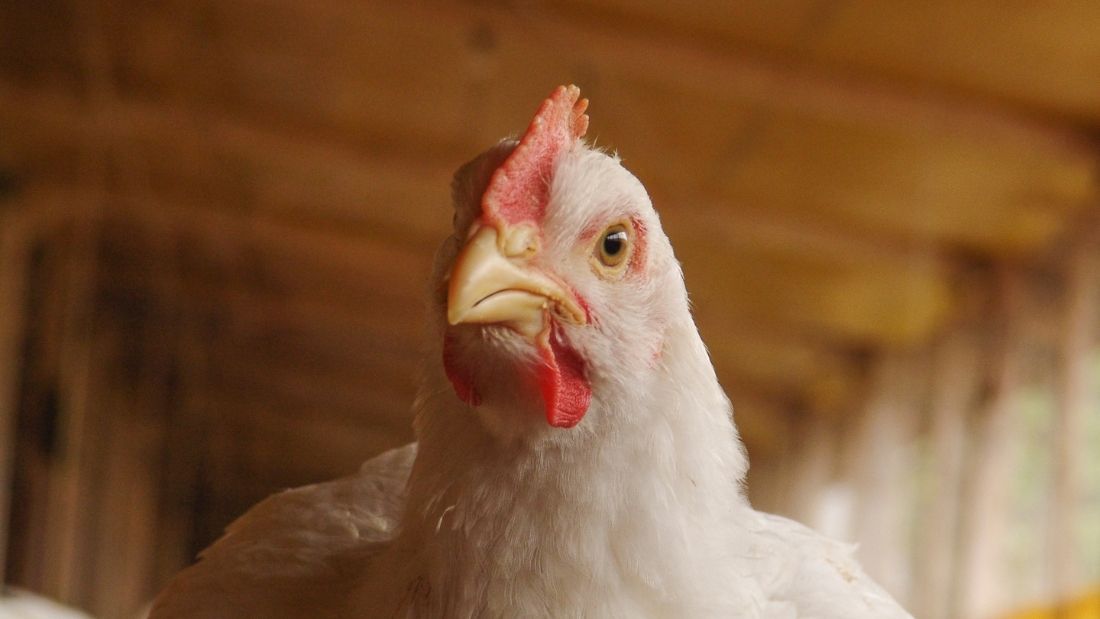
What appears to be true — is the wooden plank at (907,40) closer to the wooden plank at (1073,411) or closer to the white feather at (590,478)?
the wooden plank at (1073,411)

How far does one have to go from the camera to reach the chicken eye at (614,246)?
1.41 meters

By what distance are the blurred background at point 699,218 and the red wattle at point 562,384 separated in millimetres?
3327

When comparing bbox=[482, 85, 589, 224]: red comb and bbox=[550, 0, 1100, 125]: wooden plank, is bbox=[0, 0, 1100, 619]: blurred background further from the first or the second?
bbox=[482, 85, 589, 224]: red comb

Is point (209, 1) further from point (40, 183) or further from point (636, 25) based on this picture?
point (40, 183)

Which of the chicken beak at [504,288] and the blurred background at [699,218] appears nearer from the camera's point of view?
the chicken beak at [504,288]

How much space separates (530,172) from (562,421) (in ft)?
0.97

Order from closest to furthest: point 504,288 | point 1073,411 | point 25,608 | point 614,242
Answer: point 504,288, point 614,242, point 25,608, point 1073,411

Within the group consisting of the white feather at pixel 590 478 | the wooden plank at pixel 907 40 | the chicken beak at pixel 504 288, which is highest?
the wooden plank at pixel 907 40

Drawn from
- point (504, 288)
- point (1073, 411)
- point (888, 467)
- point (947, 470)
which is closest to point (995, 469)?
point (947, 470)

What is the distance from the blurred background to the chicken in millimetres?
3189

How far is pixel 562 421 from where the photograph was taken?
4.28ft

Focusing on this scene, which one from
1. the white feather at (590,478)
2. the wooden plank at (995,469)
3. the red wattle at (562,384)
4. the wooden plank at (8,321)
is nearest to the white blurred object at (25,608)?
the white feather at (590,478)

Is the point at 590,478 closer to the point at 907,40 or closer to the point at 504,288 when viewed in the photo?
the point at 504,288

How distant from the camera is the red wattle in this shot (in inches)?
51.2
